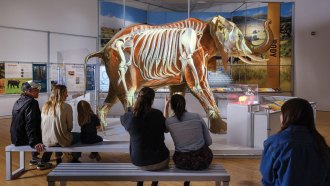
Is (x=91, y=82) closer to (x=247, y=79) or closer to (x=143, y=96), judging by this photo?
(x=247, y=79)

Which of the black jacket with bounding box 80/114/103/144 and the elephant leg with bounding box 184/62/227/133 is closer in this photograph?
the black jacket with bounding box 80/114/103/144

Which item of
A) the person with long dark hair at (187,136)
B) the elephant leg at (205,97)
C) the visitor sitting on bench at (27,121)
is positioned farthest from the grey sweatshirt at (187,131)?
the elephant leg at (205,97)

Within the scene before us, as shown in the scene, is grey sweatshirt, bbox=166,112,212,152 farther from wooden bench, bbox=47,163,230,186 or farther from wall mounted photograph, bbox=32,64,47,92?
wall mounted photograph, bbox=32,64,47,92

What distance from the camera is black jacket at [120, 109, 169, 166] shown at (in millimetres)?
3244

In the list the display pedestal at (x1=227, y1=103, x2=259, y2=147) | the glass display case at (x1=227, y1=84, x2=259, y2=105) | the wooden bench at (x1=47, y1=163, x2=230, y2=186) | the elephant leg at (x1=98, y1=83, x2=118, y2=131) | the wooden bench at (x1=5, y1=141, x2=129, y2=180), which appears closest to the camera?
the wooden bench at (x1=47, y1=163, x2=230, y2=186)

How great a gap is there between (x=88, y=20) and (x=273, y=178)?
11.0 m

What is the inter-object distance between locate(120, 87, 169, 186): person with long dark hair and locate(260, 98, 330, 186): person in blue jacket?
1376 millimetres

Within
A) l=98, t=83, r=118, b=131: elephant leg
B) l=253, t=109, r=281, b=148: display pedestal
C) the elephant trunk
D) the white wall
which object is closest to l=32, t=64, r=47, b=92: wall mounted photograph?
the white wall

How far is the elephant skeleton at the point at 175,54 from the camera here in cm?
599

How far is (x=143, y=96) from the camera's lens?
3240 mm

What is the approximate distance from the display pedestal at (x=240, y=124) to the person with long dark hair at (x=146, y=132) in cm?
229

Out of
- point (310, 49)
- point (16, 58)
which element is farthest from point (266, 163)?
point (310, 49)

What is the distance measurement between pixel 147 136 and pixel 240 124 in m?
2.50

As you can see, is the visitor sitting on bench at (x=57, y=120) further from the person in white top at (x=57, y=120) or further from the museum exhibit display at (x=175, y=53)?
the museum exhibit display at (x=175, y=53)
